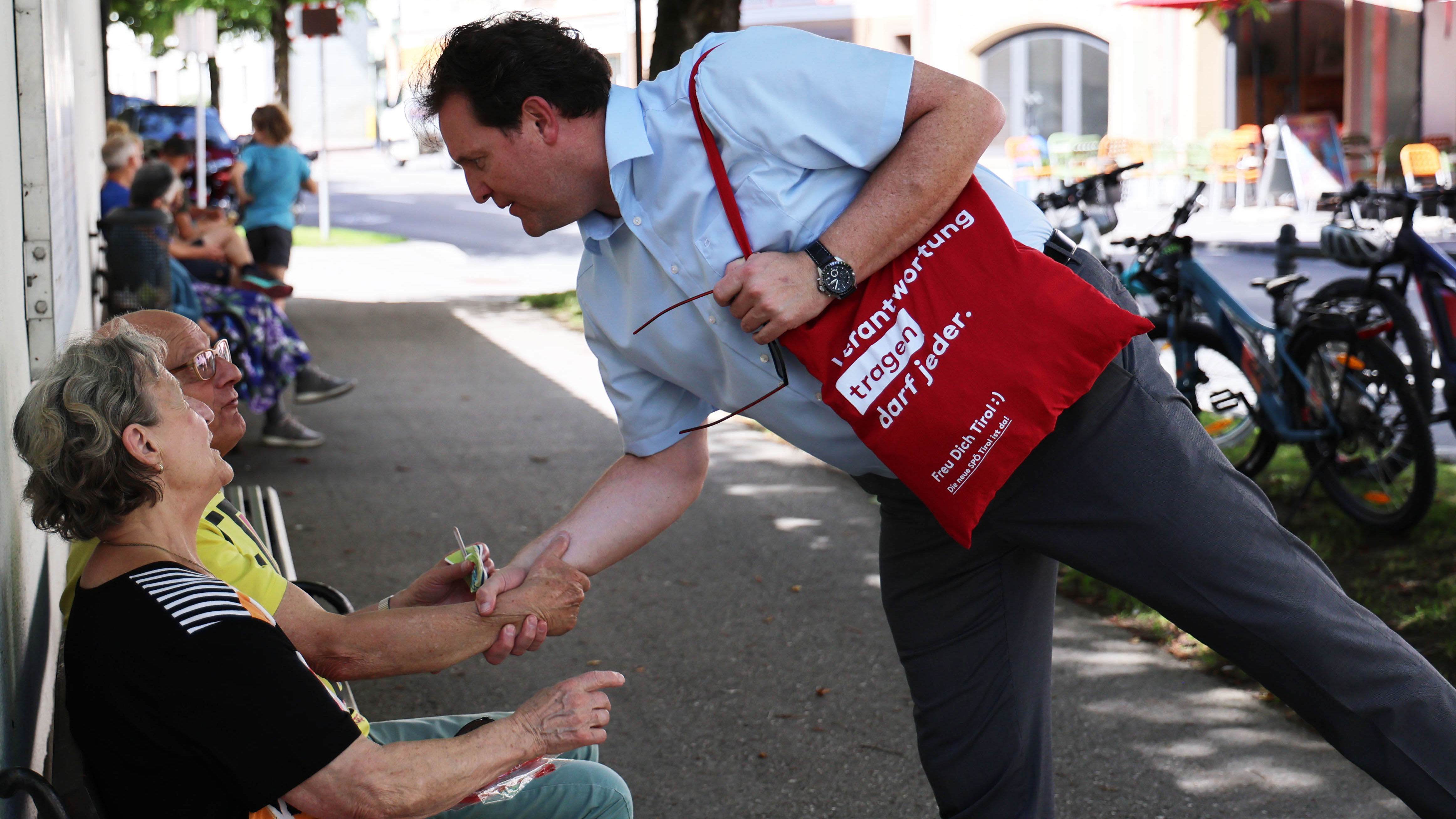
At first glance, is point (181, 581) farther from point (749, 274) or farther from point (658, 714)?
point (658, 714)

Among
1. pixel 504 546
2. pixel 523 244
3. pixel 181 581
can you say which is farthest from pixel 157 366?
pixel 523 244

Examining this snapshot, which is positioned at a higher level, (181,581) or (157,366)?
(157,366)

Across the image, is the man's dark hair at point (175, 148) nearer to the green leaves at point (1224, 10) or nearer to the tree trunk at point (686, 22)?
the tree trunk at point (686, 22)

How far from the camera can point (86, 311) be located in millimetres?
6402

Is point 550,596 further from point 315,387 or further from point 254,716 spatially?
point 315,387

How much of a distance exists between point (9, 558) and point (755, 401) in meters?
1.32

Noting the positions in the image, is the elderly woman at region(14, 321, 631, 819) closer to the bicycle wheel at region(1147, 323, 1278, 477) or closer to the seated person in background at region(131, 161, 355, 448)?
the bicycle wheel at region(1147, 323, 1278, 477)

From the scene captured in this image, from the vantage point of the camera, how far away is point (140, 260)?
6.31m

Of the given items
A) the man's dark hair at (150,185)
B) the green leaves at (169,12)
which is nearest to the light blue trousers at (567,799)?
the man's dark hair at (150,185)

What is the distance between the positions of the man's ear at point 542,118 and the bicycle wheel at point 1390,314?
397 centimetres

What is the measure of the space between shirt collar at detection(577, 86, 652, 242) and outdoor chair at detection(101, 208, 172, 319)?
4.47 m

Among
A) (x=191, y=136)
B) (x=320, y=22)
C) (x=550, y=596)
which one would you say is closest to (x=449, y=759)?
(x=550, y=596)

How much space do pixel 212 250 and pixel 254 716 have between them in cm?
734

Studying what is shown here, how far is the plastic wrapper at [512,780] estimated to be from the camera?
7.13 feet
